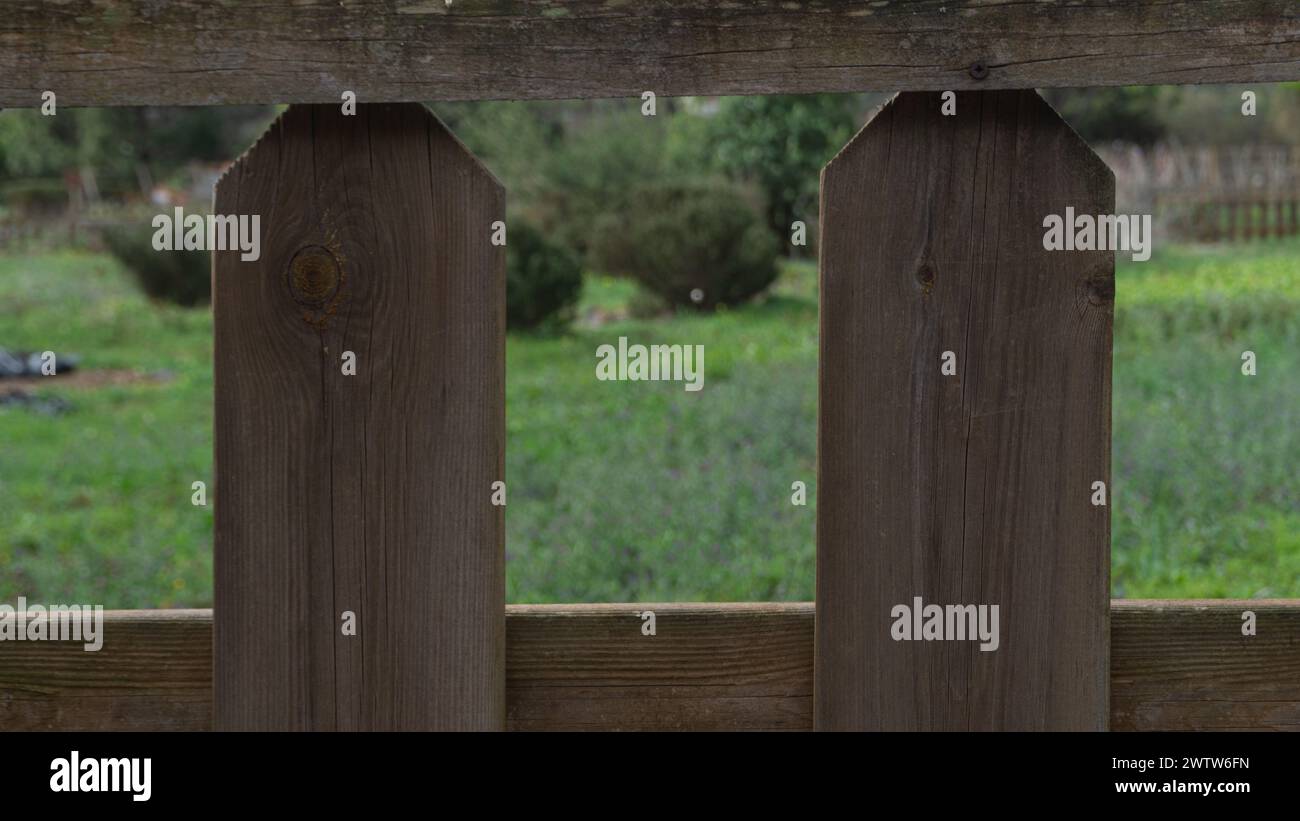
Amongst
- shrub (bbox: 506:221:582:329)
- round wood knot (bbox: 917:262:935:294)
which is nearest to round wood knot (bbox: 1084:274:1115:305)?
round wood knot (bbox: 917:262:935:294)

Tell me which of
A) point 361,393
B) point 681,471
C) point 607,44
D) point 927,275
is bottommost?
point 681,471

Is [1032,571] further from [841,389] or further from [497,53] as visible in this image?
[497,53]

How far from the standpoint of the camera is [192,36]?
1.16m

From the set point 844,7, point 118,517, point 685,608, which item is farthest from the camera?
point 118,517

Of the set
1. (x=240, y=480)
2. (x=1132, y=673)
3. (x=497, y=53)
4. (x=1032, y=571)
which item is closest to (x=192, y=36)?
(x=497, y=53)

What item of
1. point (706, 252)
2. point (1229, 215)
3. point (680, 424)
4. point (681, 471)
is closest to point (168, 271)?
point (706, 252)

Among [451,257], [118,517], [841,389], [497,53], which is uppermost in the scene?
[497,53]

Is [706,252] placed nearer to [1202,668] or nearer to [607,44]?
[1202,668]

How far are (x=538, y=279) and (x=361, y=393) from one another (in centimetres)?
962

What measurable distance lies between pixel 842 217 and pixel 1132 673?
56 centimetres

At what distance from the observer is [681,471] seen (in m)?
6.38

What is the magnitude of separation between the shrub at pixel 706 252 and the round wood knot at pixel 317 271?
35.5 feet

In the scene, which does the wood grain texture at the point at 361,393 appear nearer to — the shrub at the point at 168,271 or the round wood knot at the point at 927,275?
the round wood knot at the point at 927,275

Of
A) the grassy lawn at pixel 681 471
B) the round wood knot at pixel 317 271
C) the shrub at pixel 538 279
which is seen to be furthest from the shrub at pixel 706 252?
the round wood knot at pixel 317 271
